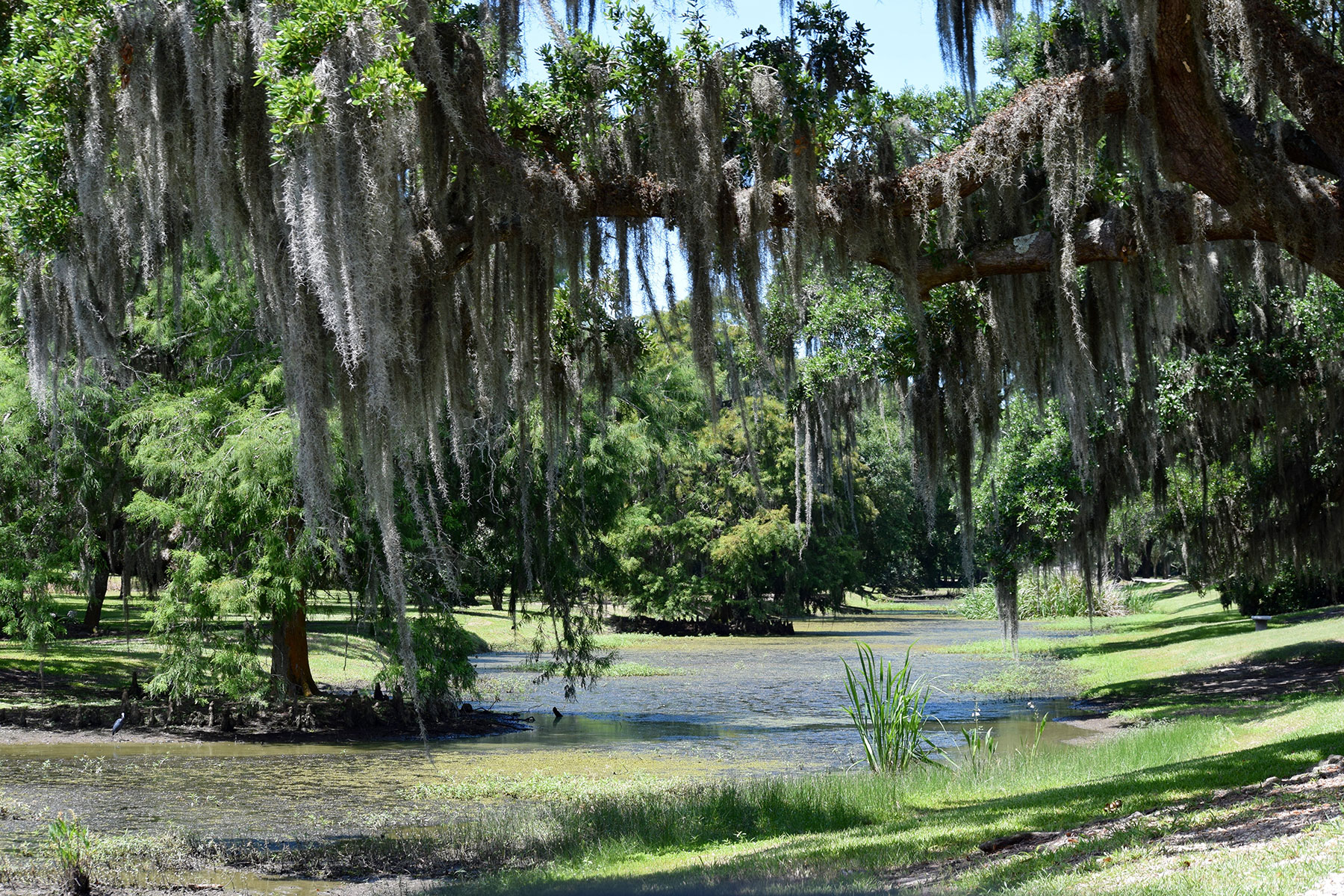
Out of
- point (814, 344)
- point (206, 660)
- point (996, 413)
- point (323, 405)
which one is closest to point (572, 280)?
point (323, 405)

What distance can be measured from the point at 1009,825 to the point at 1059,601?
3469 cm

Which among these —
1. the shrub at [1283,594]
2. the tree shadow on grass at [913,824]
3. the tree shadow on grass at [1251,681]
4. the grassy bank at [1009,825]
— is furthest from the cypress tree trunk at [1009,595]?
the shrub at [1283,594]

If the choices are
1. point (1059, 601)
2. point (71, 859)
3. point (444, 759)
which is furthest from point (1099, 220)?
point (1059, 601)

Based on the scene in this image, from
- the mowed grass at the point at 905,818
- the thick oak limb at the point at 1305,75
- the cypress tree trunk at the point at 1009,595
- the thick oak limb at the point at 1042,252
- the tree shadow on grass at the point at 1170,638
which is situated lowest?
the tree shadow on grass at the point at 1170,638

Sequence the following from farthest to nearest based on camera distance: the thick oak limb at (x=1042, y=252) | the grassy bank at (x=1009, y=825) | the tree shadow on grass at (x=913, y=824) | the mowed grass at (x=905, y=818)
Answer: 1. the thick oak limb at (x=1042, y=252)
2. the tree shadow on grass at (x=913, y=824)
3. the mowed grass at (x=905, y=818)
4. the grassy bank at (x=1009, y=825)

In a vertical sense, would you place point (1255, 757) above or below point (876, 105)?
below

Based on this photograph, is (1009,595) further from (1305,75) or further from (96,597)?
(96,597)

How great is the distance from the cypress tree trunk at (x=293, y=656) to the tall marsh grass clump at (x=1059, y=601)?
24.8 metres

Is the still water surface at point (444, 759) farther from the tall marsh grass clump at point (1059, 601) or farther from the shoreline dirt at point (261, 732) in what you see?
the tall marsh grass clump at point (1059, 601)

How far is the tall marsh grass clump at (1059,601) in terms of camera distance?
38459 millimetres

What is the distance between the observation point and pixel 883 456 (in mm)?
52281

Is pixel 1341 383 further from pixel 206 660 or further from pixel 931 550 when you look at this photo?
pixel 931 550

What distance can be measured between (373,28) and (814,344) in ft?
32.5

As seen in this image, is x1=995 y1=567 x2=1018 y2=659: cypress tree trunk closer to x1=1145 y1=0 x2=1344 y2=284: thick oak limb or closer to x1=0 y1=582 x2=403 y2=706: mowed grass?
x1=0 y1=582 x2=403 y2=706: mowed grass
